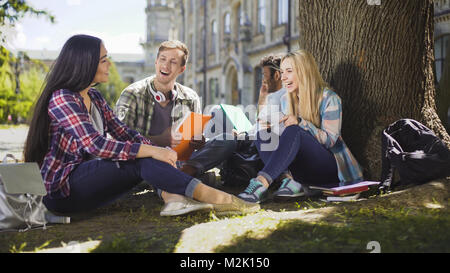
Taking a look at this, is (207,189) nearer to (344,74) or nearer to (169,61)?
(169,61)

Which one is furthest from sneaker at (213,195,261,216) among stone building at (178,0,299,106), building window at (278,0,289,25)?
building window at (278,0,289,25)

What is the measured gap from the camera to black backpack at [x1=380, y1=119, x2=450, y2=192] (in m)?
3.67

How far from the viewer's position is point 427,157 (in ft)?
12.0

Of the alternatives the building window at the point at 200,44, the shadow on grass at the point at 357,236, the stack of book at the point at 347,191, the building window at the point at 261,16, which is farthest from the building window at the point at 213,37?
the shadow on grass at the point at 357,236

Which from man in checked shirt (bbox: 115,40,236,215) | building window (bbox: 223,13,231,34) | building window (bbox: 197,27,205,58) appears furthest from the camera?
building window (bbox: 197,27,205,58)

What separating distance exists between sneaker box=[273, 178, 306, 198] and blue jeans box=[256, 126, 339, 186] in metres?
0.12

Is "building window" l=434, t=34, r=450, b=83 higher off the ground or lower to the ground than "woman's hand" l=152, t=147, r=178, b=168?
higher

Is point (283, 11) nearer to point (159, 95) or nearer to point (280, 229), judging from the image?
point (159, 95)

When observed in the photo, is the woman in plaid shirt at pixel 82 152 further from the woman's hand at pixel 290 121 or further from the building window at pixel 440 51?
the building window at pixel 440 51

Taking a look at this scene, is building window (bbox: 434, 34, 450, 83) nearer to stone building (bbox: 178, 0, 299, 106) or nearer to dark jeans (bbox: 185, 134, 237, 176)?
stone building (bbox: 178, 0, 299, 106)

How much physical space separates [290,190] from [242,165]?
30.5 inches

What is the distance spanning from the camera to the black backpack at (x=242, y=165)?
467 centimetres

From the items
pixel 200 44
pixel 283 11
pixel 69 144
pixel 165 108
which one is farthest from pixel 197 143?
pixel 200 44

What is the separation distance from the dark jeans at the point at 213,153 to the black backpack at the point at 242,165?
0.13m
